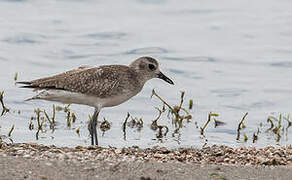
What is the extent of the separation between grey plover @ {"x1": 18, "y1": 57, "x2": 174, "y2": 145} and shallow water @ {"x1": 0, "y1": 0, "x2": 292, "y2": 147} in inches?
32.1

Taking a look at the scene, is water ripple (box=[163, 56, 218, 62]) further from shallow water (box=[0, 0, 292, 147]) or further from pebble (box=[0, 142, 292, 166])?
pebble (box=[0, 142, 292, 166])

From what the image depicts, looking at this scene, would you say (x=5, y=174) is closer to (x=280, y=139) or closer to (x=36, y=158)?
(x=36, y=158)

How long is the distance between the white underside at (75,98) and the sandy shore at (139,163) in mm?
2120

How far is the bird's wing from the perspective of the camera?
11898 mm

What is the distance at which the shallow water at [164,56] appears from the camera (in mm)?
14113

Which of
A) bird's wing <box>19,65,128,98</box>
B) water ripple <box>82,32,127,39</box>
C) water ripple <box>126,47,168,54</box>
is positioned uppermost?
water ripple <box>82,32,127,39</box>

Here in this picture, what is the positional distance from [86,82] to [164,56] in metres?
8.72

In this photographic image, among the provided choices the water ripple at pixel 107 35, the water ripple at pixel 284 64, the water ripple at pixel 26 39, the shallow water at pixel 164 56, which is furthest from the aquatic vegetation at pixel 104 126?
the water ripple at pixel 107 35

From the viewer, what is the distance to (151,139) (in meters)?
13.0

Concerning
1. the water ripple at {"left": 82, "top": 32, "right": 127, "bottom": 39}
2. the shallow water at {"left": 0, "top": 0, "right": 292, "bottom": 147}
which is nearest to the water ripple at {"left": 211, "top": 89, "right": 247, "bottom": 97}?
the shallow water at {"left": 0, "top": 0, "right": 292, "bottom": 147}

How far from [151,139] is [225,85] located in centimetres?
537

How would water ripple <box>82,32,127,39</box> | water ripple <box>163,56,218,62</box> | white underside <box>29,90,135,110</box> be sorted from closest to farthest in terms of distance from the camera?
white underside <box>29,90,135,110</box> → water ripple <box>163,56,218,62</box> → water ripple <box>82,32,127,39</box>

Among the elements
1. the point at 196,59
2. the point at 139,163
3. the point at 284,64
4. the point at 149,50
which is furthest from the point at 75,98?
the point at 284,64

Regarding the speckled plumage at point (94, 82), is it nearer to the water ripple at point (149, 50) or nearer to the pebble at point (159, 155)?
the pebble at point (159, 155)
